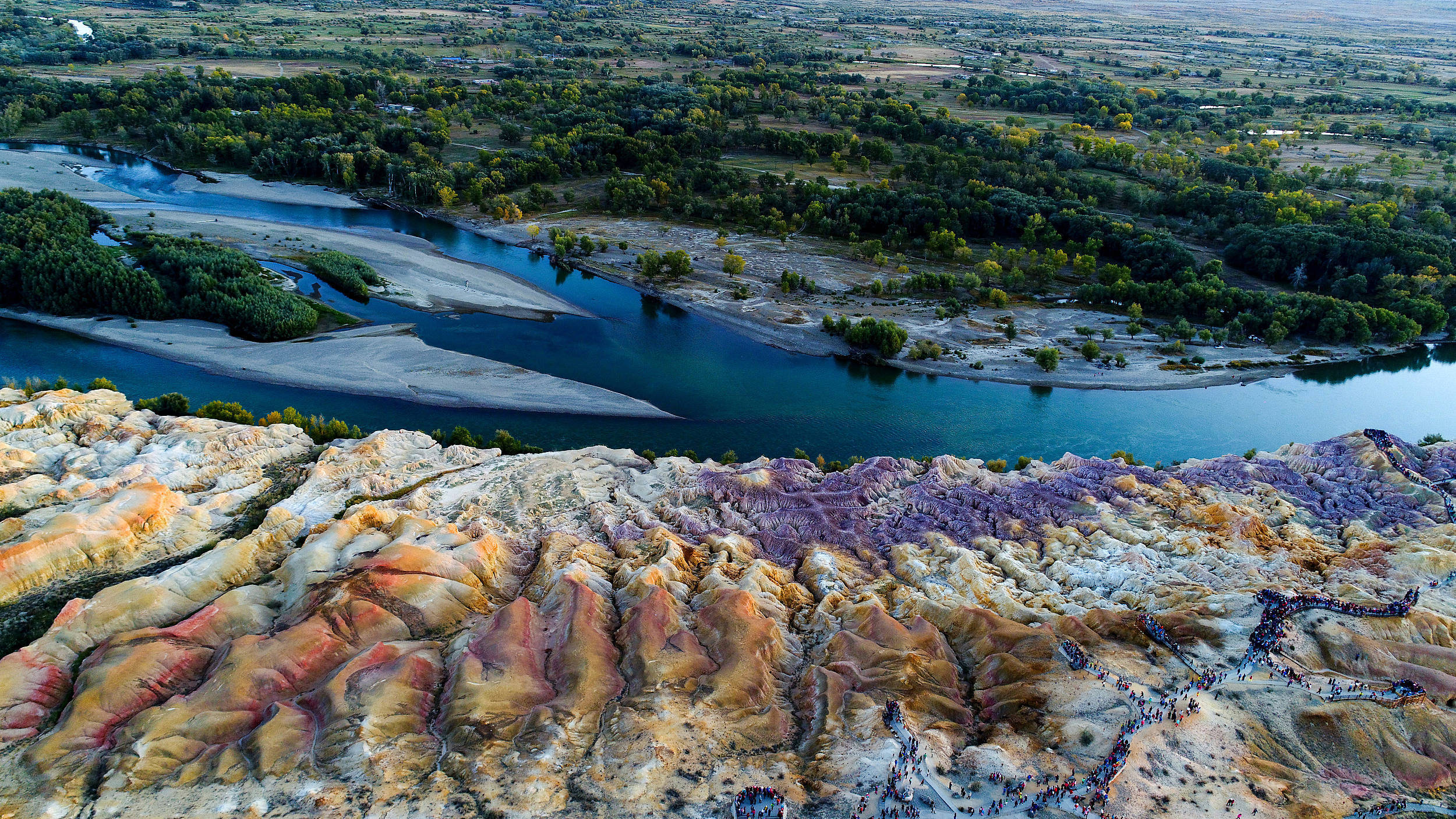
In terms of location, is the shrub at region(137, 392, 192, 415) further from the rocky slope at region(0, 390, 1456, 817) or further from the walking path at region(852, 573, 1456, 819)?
the walking path at region(852, 573, 1456, 819)

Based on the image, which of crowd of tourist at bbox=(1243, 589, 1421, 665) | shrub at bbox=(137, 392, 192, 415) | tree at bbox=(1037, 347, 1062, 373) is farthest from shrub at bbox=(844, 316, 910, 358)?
shrub at bbox=(137, 392, 192, 415)

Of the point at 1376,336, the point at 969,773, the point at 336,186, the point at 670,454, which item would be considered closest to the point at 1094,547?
the point at 969,773

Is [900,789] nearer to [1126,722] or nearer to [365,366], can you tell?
[1126,722]

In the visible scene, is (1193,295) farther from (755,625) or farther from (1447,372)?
(755,625)

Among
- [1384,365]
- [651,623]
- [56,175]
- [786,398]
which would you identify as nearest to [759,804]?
[651,623]

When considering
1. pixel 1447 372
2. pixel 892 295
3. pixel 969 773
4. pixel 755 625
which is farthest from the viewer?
pixel 892 295
